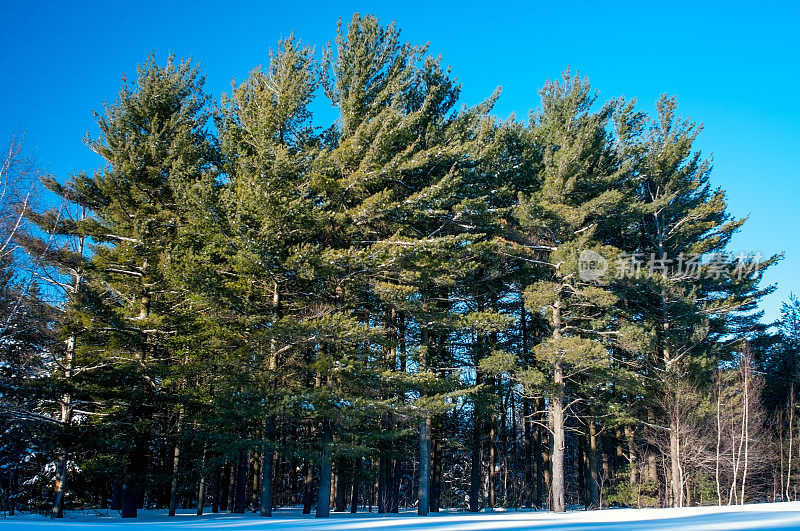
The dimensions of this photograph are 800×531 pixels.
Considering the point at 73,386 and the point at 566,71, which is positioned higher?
the point at 566,71

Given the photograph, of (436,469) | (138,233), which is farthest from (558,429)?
(138,233)

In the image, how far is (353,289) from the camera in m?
15.1

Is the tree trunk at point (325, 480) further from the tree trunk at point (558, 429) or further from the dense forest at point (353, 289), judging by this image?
the tree trunk at point (558, 429)

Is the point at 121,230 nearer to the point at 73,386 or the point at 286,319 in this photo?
the point at 73,386

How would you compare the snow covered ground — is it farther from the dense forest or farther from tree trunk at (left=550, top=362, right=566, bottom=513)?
tree trunk at (left=550, top=362, right=566, bottom=513)

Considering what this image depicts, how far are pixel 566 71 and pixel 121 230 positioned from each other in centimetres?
1641

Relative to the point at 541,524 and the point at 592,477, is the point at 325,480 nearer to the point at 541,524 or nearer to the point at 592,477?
the point at 541,524

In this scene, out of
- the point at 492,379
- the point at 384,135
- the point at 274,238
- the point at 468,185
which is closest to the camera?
the point at 274,238

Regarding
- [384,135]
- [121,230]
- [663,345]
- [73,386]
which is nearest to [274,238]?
[384,135]

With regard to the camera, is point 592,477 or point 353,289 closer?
point 353,289

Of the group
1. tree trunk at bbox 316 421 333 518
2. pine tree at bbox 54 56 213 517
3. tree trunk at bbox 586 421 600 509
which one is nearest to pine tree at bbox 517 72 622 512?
tree trunk at bbox 586 421 600 509

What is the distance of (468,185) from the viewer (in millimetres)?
16750

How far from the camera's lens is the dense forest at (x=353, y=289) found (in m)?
13.1

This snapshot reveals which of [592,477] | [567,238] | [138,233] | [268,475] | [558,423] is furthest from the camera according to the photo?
[592,477]
